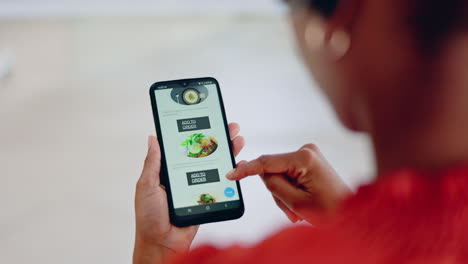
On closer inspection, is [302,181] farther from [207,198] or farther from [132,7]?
[132,7]

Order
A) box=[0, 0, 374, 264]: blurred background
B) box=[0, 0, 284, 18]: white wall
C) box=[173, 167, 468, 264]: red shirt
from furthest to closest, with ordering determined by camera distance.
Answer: box=[0, 0, 284, 18]: white wall
box=[0, 0, 374, 264]: blurred background
box=[173, 167, 468, 264]: red shirt

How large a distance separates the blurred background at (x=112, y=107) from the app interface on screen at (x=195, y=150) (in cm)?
54

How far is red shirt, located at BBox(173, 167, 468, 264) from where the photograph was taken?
261 mm

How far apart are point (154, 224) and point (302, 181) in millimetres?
162

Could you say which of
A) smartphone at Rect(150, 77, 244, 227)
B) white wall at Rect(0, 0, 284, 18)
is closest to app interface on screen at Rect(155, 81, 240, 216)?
smartphone at Rect(150, 77, 244, 227)

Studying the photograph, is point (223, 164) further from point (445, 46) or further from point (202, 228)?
point (202, 228)

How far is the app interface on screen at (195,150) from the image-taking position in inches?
Result: 26.4

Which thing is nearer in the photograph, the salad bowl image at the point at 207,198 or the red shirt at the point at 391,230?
the red shirt at the point at 391,230

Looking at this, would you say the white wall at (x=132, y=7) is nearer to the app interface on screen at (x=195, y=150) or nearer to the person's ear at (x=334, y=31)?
the app interface on screen at (x=195, y=150)

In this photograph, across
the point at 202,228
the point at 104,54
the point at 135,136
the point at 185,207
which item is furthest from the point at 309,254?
the point at 104,54

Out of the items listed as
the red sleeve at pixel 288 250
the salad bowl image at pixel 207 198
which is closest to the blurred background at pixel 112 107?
the salad bowl image at pixel 207 198

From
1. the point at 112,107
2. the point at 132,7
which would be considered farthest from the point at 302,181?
the point at 132,7

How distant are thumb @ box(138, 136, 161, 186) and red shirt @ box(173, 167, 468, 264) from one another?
0.37m

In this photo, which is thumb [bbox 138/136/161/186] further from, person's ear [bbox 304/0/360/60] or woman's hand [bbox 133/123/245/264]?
person's ear [bbox 304/0/360/60]
